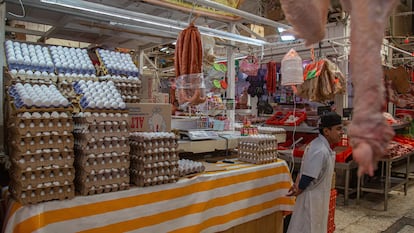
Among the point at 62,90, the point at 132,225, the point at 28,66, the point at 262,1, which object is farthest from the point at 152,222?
the point at 262,1

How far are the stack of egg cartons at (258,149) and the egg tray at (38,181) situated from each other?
7.52 feet

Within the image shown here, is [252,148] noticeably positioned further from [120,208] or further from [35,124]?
[35,124]

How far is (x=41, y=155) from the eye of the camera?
7.90ft

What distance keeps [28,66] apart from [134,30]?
1.66 meters

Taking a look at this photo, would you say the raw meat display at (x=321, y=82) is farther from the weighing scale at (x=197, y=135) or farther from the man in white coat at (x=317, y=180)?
the weighing scale at (x=197, y=135)

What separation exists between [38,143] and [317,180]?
8.76ft

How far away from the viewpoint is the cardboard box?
11.3 ft

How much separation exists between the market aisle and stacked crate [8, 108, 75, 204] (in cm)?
420

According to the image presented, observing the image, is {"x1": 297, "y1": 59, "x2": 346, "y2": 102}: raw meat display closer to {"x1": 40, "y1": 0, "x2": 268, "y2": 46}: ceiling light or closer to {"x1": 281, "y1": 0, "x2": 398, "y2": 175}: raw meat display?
{"x1": 40, "y1": 0, "x2": 268, "y2": 46}: ceiling light

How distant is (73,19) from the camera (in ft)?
13.3

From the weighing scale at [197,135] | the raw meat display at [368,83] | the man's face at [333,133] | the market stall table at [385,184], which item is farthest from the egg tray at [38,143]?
the market stall table at [385,184]

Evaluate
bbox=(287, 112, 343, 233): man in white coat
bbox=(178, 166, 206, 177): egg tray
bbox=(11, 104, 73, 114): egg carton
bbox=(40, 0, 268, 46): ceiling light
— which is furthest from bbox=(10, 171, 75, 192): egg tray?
bbox=(287, 112, 343, 233): man in white coat

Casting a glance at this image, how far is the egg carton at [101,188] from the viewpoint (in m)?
2.63

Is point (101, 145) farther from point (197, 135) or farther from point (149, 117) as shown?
point (197, 135)
